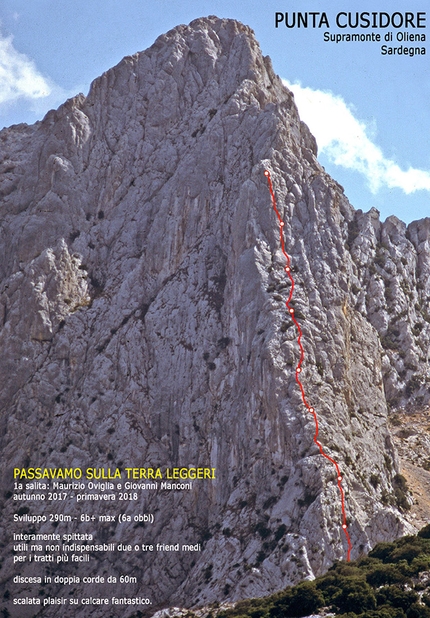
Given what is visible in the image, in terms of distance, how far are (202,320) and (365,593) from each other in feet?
124

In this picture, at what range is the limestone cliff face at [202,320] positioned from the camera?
9112cm

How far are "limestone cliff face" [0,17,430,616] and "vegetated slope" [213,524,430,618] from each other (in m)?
7.29

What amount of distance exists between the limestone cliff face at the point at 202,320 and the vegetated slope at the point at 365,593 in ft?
23.9

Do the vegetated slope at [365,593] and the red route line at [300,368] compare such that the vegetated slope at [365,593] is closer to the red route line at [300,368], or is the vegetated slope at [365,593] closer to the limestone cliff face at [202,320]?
the limestone cliff face at [202,320]

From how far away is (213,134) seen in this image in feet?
374

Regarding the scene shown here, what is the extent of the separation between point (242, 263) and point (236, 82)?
25.3 meters

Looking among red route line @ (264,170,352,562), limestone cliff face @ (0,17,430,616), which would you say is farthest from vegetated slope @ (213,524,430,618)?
red route line @ (264,170,352,562)

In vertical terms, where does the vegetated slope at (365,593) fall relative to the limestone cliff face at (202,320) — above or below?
below

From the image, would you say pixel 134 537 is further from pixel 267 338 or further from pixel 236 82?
pixel 236 82

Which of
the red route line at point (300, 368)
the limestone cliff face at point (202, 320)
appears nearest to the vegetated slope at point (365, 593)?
the limestone cliff face at point (202, 320)

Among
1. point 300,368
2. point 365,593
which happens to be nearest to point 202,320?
point 300,368

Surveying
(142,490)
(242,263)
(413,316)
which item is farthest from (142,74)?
(142,490)

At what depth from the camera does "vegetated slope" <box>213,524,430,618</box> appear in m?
69.2

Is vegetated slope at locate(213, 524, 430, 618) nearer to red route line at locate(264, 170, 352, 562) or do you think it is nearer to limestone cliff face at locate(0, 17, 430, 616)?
limestone cliff face at locate(0, 17, 430, 616)
